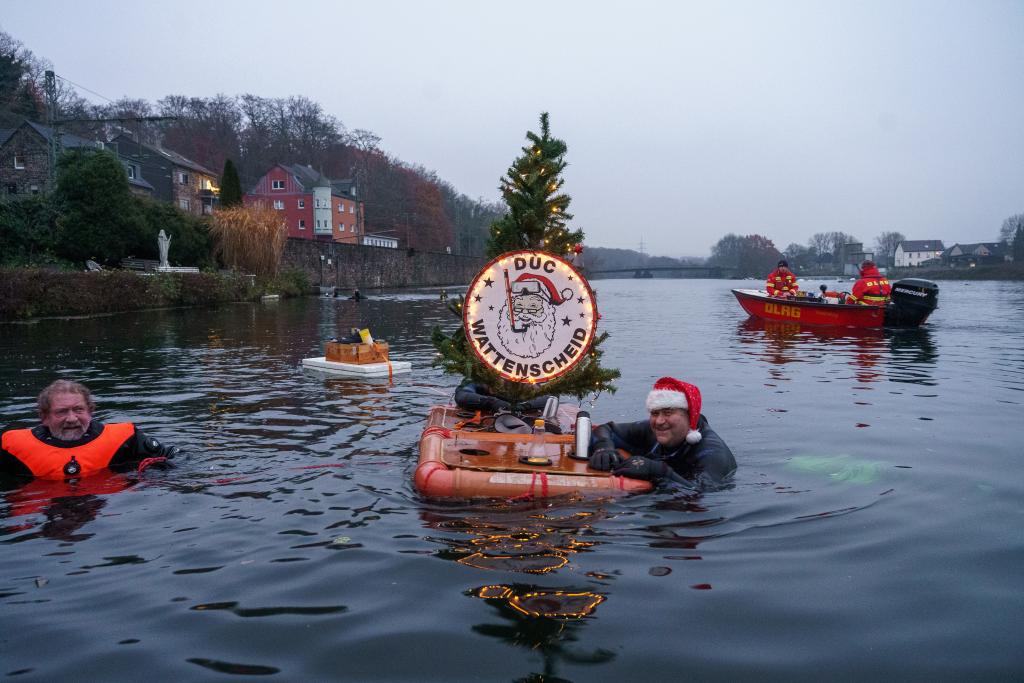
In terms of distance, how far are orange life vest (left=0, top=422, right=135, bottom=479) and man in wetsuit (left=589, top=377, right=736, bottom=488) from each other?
4723 millimetres

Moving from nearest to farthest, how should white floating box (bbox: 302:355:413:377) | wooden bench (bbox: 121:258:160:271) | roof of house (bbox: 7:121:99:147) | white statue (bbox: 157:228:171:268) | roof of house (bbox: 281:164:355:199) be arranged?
white floating box (bbox: 302:355:413:377) < white statue (bbox: 157:228:171:268) < wooden bench (bbox: 121:258:160:271) < roof of house (bbox: 7:121:99:147) < roof of house (bbox: 281:164:355:199)

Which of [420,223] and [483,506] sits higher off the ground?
[420,223]

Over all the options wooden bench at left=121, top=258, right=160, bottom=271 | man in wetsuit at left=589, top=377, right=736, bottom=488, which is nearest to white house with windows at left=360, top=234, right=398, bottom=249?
wooden bench at left=121, top=258, right=160, bottom=271

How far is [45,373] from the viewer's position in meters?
15.1

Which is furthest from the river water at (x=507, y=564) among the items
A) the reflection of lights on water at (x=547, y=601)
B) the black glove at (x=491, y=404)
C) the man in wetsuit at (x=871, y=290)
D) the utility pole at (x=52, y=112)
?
the utility pole at (x=52, y=112)

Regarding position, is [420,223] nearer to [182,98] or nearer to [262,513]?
[182,98]

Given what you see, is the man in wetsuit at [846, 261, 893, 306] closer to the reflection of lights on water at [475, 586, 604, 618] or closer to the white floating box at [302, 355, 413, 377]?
the white floating box at [302, 355, 413, 377]

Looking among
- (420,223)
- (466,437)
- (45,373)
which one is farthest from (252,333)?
(420,223)

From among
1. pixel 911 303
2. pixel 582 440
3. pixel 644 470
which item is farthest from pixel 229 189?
pixel 644 470

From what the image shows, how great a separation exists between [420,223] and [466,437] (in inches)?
4095

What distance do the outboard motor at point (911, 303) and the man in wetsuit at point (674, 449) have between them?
21.7 m

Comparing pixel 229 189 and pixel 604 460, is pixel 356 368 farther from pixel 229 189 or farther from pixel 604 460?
pixel 229 189

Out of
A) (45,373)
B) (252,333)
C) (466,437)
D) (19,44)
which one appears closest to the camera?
(466,437)

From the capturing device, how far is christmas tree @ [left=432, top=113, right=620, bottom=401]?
366 inches
